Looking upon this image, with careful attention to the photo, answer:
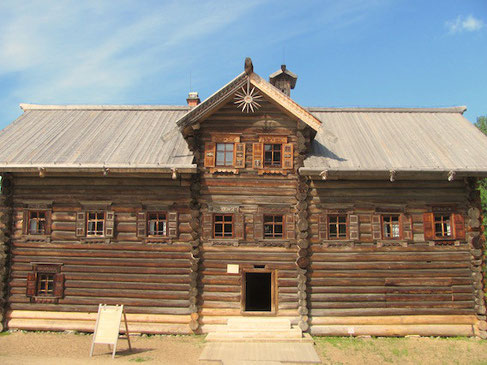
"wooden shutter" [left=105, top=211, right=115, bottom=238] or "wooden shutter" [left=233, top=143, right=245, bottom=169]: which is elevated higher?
"wooden shutter" [left=233, top=143, right=245, bottom=169]

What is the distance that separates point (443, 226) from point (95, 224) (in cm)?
1359

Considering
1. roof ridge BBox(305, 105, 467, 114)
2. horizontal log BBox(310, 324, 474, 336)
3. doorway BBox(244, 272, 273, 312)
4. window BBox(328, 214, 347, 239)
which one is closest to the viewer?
horizontal log BBox(310, 324, 474, 336)

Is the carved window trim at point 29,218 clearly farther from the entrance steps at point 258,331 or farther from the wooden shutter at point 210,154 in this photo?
the entrance steps at point 258,331

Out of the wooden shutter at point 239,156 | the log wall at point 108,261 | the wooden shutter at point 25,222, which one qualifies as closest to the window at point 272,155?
the wooden shutter at point 239,156

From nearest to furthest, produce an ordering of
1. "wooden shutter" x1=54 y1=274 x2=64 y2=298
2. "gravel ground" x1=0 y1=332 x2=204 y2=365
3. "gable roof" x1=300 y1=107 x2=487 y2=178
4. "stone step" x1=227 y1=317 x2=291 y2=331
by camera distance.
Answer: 1. "gravel ground" x1=0 y1=332 x2=204 y2=365
2. "stone step" x1=227 y1=317 x2=291 y2=331
3. "gable roof" x1=300 y1=107 x2=487 y2=178
4. "wooden shutter" x1=54 y1=274 x2=64 y2=298

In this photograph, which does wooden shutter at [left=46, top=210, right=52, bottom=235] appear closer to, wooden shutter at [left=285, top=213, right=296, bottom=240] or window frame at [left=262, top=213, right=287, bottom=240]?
window frame at [left=262, top=213, right=287, bottom=240]

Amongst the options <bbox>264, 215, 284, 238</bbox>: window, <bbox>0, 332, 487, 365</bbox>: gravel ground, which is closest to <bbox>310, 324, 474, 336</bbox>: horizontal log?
<bbox>0, 332, 487, 365</bbox>: gravel ground

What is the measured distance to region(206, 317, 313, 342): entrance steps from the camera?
500 inches

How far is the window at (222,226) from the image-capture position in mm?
14180

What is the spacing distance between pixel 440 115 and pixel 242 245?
38.7ft

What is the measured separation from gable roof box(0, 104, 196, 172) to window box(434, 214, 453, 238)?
9.75 metres

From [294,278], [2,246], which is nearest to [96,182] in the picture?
[2,246]

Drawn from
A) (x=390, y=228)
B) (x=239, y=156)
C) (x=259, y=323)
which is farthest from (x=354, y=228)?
(x=239, y=156)

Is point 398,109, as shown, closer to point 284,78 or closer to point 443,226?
point 443,226
